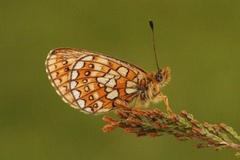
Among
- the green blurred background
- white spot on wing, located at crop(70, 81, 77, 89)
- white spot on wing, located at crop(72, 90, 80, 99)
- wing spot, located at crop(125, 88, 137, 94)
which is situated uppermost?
the green blurred background

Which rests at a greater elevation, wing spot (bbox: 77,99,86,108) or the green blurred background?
the green blurred background

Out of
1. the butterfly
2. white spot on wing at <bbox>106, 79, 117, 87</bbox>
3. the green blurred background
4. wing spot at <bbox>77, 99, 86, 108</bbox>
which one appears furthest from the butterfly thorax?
the green blurred background

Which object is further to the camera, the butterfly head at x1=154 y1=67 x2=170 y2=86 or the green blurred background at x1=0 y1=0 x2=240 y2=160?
the green blurred background at x1=0 y1=0 x2=240 y2=160

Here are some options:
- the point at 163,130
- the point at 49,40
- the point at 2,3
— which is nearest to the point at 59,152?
the point at 49,40

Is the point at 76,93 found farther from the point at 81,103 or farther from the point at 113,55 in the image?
the point at 113,55

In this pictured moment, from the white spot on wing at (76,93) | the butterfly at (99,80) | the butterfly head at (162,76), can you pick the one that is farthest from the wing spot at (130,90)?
the white spot on wing at (76,93)

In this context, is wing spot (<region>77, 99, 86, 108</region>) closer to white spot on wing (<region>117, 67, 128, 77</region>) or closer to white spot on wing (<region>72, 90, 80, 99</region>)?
white spot on wing (<region>72, 90, 80, 99</region>)
